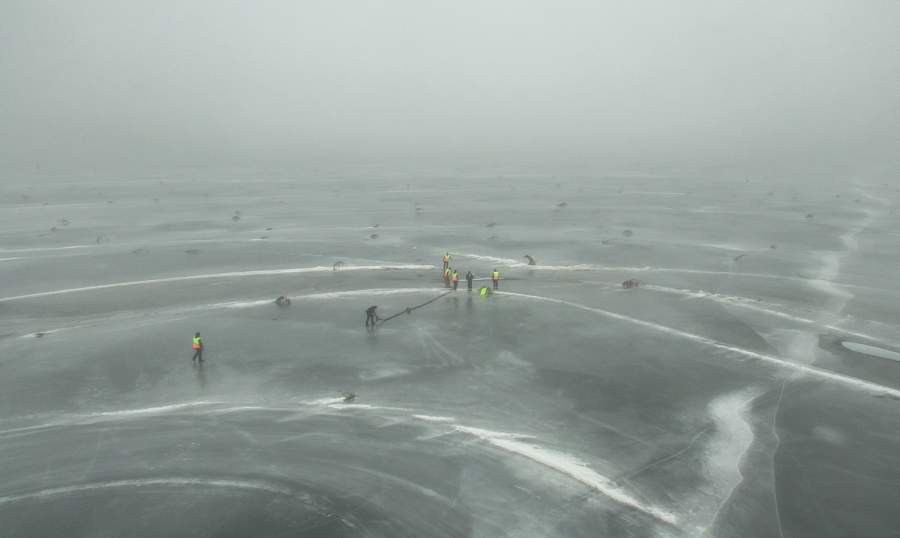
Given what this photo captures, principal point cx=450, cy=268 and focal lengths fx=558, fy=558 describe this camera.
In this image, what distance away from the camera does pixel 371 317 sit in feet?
88.8

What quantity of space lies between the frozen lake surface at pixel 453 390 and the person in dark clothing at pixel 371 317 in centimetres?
89

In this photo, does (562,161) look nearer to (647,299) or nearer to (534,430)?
(647,299)

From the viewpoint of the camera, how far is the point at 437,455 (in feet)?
51.6

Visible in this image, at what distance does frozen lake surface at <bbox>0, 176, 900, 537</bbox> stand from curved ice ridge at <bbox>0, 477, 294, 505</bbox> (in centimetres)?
7

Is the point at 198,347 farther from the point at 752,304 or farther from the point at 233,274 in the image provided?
the point at 752,304

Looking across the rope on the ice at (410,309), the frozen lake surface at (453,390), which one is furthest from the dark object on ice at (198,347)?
the rope on the ice at (410,309)

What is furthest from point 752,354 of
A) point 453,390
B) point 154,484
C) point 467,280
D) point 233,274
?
point 233,274

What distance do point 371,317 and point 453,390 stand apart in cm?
840

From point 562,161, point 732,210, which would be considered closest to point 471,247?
point 732,210

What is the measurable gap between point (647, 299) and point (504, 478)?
763 inches

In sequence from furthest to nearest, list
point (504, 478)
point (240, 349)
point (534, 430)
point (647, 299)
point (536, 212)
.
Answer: point (536, 212) < point (647, 299) < point (240, 349) < point (534, 430) < point (504, 478)

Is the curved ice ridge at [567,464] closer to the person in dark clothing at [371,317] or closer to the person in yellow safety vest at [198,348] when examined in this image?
the person in dark clothing at [371,317]

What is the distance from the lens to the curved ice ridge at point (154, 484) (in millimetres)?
13969

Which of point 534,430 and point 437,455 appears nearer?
point 437,455
